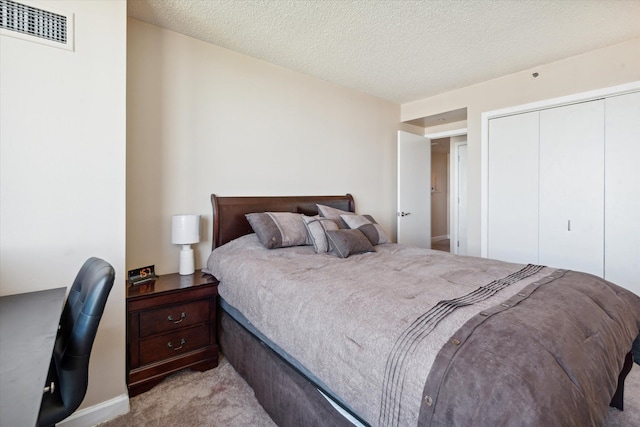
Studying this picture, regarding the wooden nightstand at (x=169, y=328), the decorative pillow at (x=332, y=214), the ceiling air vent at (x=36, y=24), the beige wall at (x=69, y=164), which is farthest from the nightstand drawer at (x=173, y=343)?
the ceiling air vent at (x=36, y=24)

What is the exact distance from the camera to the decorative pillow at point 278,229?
244 centimetres

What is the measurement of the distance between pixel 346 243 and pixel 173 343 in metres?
1.41

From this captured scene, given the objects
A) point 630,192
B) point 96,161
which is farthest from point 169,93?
point 630,192

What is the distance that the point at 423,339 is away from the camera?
1006 millimetres

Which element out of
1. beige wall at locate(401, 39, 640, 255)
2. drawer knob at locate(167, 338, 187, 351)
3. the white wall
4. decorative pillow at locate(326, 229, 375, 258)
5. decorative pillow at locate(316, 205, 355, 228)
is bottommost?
drawer knob at locate(167, 338, 187, 351)

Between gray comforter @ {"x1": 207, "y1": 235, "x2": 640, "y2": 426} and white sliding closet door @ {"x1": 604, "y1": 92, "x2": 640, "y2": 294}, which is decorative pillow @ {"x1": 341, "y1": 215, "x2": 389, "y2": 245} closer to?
gray comforter @ {"x1": 207, "y1": 235, "x2": 640, "y2": 426}

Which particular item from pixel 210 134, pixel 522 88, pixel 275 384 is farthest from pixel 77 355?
pixel 522 88

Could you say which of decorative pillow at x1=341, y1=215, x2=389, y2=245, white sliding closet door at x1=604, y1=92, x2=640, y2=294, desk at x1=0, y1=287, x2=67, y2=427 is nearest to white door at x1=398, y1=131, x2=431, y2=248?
decorative pillow at x1=341, y1=215, x2=389, y2=245

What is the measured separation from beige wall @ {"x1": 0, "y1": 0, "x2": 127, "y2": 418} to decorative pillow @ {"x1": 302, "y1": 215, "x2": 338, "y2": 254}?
1349 mm

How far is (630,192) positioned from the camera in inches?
110

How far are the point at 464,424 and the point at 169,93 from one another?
2774 mm

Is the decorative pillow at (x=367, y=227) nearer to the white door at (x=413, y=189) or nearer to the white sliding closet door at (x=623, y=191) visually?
the white door at (x=413, y=189)

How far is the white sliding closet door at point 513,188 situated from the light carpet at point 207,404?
62.2 inches

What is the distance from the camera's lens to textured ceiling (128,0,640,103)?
215cm
